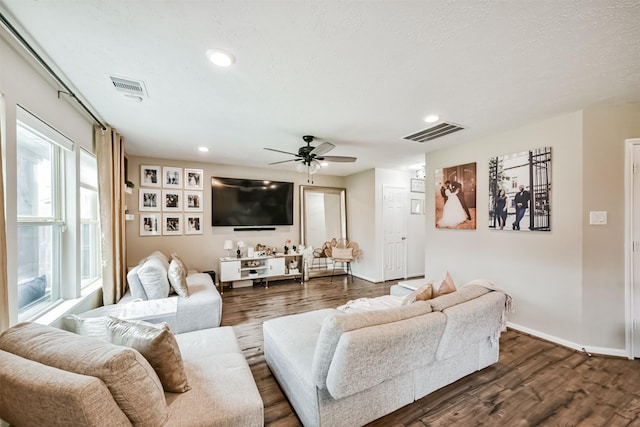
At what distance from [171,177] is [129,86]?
2.89 metres

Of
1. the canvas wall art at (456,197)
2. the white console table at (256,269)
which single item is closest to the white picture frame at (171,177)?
the white console table at (256,269)

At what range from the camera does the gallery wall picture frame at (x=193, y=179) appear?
482cm

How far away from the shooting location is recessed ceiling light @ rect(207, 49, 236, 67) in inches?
65.5

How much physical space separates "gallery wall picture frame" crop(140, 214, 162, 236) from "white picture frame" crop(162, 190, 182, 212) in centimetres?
21

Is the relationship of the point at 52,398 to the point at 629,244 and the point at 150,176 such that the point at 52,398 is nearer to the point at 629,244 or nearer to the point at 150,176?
the point at 629,244

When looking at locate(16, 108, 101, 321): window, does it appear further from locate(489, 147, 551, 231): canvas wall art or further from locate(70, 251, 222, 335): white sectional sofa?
locate(489, 147, 551, 231): canvas wall art

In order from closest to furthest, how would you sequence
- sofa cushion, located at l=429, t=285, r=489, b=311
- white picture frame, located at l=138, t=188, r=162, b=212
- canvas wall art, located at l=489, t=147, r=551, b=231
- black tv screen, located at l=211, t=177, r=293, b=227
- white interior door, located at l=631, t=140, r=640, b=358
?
sofa cushion, located at l=429, t=285, r=489, b=311, white interior door, located at l=631, t=140, r=640, b=358, canvas wall art, located at l=489, t=147, r=551, b=231, white picture frame, located at l=138, t=188, r=162, b=212, black tv screen, located at l=211, t=177, r=293, b=227

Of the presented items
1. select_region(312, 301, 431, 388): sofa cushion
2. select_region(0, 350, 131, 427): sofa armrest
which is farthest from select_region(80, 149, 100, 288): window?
select_region(312, 301, 431, 388): sofa cushion

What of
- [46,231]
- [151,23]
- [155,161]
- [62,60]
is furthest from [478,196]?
[155,161]

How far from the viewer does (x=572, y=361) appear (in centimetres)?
239

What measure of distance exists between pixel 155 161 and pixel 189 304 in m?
3.02

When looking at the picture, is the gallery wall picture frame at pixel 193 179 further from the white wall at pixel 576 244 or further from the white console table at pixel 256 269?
the white wall at pixel 576 244

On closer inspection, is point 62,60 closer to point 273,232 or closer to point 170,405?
point 170,405

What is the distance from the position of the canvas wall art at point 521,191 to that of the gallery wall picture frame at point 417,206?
2552 millimetres
